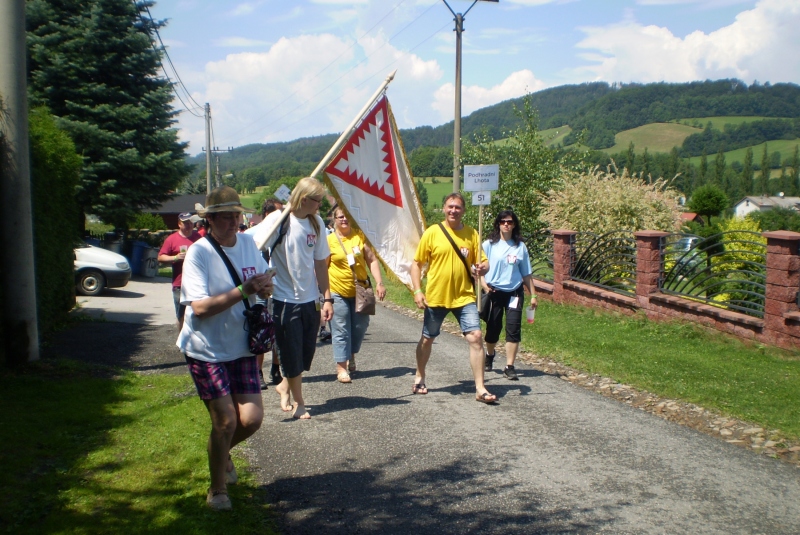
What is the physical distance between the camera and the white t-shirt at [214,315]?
3916mm

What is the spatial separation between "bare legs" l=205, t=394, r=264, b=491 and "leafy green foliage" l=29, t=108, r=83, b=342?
5791 millimetres

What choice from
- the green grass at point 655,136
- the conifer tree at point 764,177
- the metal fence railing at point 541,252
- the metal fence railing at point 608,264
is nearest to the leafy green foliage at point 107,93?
the metal fence railing at point 541,252

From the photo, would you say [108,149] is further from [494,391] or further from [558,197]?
[494,391]

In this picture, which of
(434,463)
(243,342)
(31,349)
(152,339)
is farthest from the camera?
(152,339)

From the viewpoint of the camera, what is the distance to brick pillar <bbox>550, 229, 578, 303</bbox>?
1476 centimetres

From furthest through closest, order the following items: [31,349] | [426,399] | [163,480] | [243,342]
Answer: [31,349] → [426,399] → [163,480] → [243,342]

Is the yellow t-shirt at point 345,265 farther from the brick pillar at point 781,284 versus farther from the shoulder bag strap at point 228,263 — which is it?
the brick pillar at point 781,284

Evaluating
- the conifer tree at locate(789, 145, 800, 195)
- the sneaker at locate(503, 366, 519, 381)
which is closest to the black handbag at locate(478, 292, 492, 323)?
the sneaker at locate(503, 366, 519, 381)

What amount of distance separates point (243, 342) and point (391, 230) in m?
3.55

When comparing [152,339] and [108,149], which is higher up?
[108,149]

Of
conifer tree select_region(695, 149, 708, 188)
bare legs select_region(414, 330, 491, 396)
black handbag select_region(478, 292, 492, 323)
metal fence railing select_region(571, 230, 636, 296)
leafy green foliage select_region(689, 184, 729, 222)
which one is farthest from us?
conifer tree select_region(695, 149, 708, 188)

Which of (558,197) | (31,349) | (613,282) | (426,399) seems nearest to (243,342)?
(426,399)

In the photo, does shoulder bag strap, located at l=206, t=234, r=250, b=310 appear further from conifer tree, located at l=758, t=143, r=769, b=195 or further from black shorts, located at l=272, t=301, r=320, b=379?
A: conifer tree, located at l=758, t=143, r=769, b=195

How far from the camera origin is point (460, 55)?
759 inches
